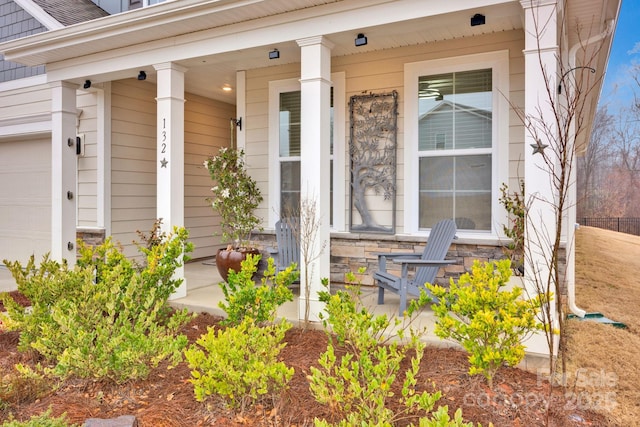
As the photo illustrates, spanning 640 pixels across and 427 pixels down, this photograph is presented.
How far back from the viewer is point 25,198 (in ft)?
23.5

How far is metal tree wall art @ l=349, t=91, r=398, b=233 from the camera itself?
5.11 m

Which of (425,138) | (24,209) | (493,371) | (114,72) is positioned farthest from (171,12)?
(24,209)

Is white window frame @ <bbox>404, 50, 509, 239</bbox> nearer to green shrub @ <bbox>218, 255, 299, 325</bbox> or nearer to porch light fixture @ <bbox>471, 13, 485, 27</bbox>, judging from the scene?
porch light fixture @ <bbox>471, 13, 485, 27</bbox>

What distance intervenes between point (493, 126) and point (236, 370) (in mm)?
3574

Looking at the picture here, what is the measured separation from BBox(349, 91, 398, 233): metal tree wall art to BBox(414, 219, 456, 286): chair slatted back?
2.48 ft

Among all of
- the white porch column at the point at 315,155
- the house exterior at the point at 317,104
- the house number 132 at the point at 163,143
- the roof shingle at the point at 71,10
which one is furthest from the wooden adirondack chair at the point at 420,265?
the roof shingle at the point at 71,10

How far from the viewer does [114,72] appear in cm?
517

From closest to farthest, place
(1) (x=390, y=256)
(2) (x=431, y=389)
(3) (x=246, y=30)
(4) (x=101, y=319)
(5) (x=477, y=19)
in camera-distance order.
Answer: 1. (2) (x=431, y=389)
2. (4) (x=101, y=319)
3. (5) (x=477, y=19)
4. (3) (x=246, y=30)
5. (1) (x=390, y=256)

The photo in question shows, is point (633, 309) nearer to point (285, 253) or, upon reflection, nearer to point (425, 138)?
point (425, 138)

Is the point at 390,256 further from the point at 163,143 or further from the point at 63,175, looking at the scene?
the point at 63,175

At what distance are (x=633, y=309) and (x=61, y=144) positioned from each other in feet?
22.2

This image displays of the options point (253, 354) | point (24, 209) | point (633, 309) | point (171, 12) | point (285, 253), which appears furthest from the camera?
point (24, 209)

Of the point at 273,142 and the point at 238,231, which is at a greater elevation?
the point at 273,142

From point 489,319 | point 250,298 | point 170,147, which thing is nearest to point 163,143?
point 170,147
